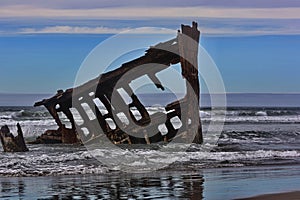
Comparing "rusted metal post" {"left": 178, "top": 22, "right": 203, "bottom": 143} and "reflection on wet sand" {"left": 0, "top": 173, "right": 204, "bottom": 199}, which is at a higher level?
"rusted metal post" {"left": 178, "top": 22, "right": 203, "bottom": 143}

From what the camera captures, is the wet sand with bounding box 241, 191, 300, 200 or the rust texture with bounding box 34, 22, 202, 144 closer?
the wet sand with bounding box 241, 191, 300, 200

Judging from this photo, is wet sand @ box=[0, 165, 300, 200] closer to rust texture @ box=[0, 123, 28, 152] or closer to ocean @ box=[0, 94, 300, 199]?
ocean @ box=[0, 94, 300, 199]

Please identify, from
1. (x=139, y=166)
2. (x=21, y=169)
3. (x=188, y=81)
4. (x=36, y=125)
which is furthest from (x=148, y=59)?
(x=36, y=125)

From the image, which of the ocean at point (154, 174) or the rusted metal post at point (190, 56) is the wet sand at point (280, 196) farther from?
the rusted metal post at point (190, 56)

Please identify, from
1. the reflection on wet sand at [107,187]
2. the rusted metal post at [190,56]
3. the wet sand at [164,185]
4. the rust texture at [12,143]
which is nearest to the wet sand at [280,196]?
the wet sand at [164,185]

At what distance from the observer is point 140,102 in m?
17.5

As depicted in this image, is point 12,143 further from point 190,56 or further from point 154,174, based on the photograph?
point 154,174

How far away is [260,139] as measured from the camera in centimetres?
2350

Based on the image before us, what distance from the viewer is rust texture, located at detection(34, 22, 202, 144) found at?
16750 mm

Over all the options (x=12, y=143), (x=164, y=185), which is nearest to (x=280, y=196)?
(x=164, y=185)

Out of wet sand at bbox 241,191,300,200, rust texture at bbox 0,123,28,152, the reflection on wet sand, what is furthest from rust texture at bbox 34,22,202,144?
wet sand at bbox 241,191,300,200

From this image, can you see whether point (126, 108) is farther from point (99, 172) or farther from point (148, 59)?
point (99, 172)

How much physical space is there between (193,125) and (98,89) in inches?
105

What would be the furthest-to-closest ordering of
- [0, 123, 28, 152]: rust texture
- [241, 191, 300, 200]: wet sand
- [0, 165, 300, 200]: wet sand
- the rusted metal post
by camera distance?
[0, 123, 28, 152]: rust texture < the rusted metal post < [0, 165, 300, 200]: wet sand < [241, 191, 300, 200]: wet sand
